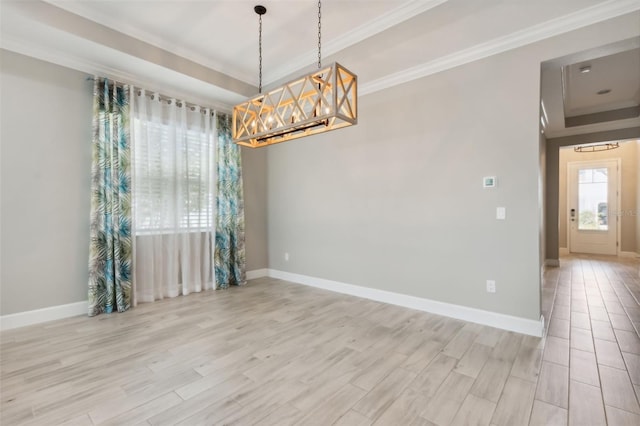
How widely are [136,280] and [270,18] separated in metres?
3.49

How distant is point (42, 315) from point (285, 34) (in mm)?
4010

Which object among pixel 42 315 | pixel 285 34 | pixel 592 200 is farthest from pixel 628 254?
pixel 42 315

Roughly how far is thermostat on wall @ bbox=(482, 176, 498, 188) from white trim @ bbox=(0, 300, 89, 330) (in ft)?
15.3

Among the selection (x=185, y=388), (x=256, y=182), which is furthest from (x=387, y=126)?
(x=185, y=388)

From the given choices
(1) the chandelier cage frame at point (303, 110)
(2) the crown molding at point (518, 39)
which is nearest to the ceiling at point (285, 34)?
(2) the crown molding at point (518, 39)

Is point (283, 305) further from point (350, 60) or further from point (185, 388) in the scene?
point (350, 60)

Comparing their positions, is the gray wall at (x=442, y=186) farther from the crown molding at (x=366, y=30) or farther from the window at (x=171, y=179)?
the window at (x=171, y=179)

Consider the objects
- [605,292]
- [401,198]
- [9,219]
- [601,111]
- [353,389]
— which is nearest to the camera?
[353,389]

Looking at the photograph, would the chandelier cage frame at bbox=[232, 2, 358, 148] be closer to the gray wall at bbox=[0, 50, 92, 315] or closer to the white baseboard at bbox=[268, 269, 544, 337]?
the gray wall at bbox=[0, 50, 92, 315]

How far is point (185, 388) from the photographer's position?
1.93 meters

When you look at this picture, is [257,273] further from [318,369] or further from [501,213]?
[501,213]

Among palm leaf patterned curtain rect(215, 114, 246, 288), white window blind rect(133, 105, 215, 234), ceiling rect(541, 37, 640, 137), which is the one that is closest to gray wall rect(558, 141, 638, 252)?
ceiling rect(541, 37, 640, 137)

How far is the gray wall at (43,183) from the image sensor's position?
9.56 ft

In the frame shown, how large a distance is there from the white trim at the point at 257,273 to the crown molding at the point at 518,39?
354 cm
